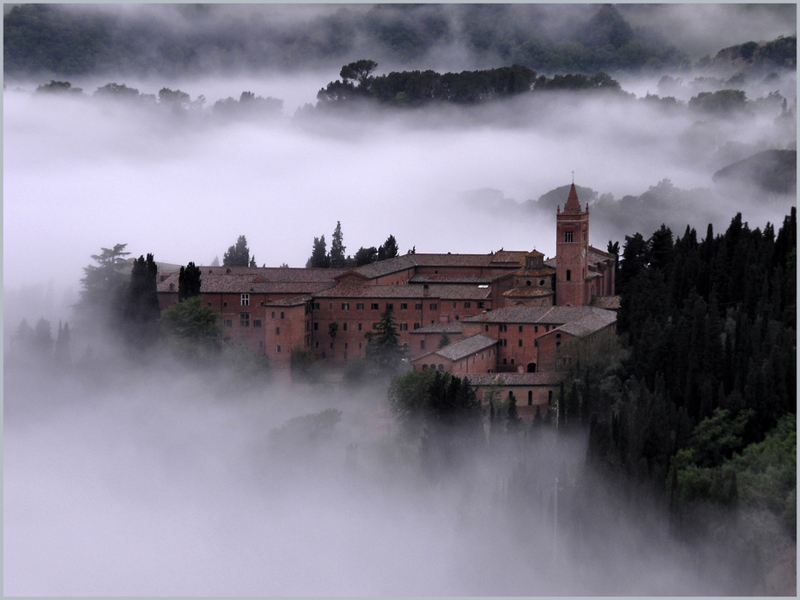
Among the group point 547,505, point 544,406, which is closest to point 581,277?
point 544,406

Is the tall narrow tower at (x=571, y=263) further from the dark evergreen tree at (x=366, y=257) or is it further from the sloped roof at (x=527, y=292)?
the dark evergreen tree at (x=366, y=257)

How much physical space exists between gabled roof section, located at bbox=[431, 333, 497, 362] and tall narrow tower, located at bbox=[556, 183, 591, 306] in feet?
13.6

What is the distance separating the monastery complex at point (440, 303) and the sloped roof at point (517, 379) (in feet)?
3.86

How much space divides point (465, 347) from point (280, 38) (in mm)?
43957

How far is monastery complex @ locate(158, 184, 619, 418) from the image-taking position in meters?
43.0

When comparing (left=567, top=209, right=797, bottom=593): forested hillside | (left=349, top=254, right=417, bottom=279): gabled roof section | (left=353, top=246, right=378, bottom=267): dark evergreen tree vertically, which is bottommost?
(left=567, top=209, right=797, bottom=593): forested hillside

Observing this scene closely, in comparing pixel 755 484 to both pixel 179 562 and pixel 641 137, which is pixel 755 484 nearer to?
pixel 179 562

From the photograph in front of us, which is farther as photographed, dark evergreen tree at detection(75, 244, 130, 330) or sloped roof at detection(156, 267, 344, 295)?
dark evergreen tree at detection(75, 244, 130, 330)

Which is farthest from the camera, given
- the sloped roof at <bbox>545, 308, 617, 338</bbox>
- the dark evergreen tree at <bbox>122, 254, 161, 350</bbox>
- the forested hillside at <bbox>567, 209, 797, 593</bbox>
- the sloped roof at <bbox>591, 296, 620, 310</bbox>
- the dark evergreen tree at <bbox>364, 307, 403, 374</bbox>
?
the dark evergreen tree at <bbox>122, 254, 161, 350</bbox>

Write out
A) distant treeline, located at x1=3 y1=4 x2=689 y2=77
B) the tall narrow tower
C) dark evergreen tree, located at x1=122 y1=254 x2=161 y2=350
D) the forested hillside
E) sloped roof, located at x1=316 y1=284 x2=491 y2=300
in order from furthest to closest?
distant treeline, located at x1=3 y1=4 x2=689 y2=77 < dark evergreen tree, located at x1=122 y1=254 x2=161 y2=350 < sloped roof, located at x1=316 y1=284 x2=491 y2=300 < the tall narrow tower < the forested hillside

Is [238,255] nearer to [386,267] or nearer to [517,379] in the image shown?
[386,267]

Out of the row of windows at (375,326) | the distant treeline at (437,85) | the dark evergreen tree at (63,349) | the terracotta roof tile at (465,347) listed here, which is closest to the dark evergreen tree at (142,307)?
the dark evergreen tree at (63,349)

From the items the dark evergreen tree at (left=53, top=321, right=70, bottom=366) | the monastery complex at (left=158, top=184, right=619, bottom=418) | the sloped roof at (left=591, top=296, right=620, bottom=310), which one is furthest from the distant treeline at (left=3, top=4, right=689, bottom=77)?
the sloped roof at (left=591, top=296, right=620, bottom=310)

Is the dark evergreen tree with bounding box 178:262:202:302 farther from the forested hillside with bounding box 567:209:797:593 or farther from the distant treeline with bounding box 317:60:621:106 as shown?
the distant treeline with bounding box 317:60:621:106
